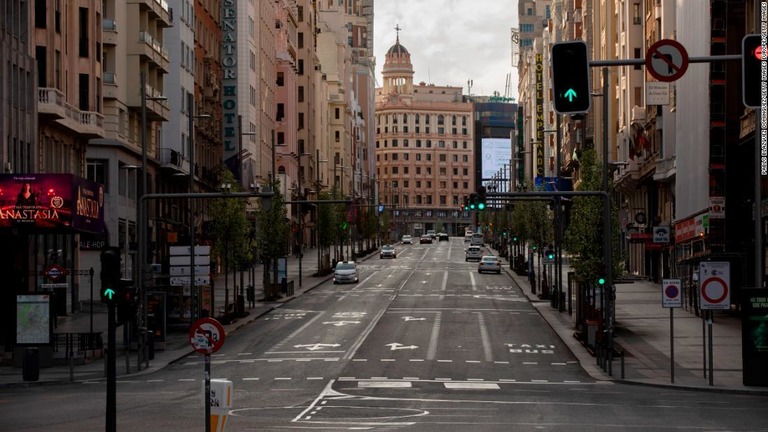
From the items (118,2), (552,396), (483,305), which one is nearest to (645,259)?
(483,305)

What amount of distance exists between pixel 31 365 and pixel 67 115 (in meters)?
26.2

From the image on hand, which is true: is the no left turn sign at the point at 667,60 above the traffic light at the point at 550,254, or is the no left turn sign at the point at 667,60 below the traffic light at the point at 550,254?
above

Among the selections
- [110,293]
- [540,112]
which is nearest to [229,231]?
[110,293]

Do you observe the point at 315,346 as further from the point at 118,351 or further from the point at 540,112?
the point at 540,112

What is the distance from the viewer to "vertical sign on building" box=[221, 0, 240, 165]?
114m

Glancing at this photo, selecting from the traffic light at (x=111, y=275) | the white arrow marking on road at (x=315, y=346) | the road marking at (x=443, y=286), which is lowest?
the white arrow marking on road at (x=315, y=346)

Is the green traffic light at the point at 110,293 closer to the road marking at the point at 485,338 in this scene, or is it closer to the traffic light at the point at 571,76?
the traffic light at the point at 571,76

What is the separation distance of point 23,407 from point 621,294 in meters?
53.0

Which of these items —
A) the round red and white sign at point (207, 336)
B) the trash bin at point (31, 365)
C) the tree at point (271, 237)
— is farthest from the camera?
the tree at point (271, 237)

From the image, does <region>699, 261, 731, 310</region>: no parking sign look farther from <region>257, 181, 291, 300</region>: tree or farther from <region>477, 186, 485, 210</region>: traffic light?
<region>257, 181, 291, 300</region>: tree

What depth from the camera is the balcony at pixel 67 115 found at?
6184 centimetres

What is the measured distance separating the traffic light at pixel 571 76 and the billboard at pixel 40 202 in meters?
36.9

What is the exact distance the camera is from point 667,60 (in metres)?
19.2

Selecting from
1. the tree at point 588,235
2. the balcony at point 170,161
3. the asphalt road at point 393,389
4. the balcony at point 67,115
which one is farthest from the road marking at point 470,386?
the balcony at point 170,161
